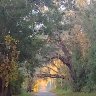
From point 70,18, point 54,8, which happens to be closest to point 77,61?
point 70,18

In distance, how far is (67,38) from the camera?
4044 cm

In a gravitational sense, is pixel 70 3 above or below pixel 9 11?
above

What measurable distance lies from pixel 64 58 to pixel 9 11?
2438 cm

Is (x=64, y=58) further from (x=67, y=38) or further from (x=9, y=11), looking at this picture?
(x=9, y=11)

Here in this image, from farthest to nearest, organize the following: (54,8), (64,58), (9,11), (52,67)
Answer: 1. (52,67)
2. (64,58)
3. (54,8)
4. (9,11)

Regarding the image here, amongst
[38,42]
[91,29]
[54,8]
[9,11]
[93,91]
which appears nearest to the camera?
[9,11]

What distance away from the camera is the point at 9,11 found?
24516 mm

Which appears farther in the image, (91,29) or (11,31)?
(91,29)

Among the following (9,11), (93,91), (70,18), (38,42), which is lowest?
(93,91)

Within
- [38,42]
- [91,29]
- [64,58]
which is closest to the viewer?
[38,42]

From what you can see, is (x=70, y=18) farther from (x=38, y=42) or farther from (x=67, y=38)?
(x=38, y=42)

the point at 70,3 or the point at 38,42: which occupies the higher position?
the point at 70,3

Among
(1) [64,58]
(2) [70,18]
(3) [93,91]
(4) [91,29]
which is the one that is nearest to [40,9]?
(4) [91,29]

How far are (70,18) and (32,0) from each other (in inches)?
476
